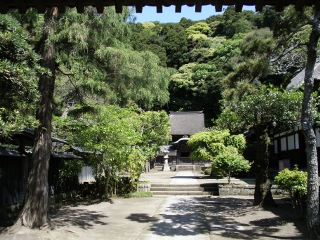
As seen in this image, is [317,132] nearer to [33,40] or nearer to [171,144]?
[33,40]

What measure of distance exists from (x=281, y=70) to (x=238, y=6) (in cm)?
705

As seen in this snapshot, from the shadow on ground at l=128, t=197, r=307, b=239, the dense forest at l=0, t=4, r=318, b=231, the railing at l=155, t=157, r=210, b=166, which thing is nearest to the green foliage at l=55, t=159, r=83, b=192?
the dense forest at l=0, t=4, r=318, b=231

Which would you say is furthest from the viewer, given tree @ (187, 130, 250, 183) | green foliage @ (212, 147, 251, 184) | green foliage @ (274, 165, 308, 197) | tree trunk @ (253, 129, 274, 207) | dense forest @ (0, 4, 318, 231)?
tree @ (187, 130, 250, 183)

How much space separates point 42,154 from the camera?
856 centimetres

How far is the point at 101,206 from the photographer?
12922 millimetres

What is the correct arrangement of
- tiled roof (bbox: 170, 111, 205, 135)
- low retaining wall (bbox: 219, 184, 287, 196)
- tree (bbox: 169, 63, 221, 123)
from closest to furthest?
low retaining wall (bbox: 219, 184, 287, 196) → tiled roof (bbox: 170, 111, 205, 135) → tree (bbox: 169, 63, 221, 123)

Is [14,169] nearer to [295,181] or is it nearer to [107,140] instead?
[107,140]

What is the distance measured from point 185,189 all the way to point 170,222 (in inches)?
301

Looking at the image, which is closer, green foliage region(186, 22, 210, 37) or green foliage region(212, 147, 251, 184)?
green foliage region(212, 147, 251, 184)

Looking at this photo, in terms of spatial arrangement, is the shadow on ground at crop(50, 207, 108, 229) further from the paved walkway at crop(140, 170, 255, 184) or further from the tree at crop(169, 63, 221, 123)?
the tree at crop(169, 63, 221, 123)

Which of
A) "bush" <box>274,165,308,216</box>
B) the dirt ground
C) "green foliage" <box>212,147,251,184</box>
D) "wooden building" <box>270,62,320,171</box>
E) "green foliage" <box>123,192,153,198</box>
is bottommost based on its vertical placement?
the dirt ground

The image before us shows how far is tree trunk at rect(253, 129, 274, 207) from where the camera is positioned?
11.9 m

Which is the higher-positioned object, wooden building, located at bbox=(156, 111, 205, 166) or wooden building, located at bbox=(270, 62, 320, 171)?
wooden building, located at bbox=(156, 111, 205, 166)

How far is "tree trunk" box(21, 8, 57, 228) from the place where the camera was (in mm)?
8141
